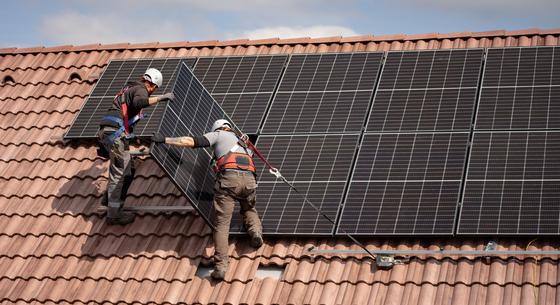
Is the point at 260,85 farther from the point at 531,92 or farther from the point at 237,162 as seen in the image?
the point at 531,92

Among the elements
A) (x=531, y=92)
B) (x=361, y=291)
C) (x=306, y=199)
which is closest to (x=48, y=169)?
(x=306, y=199)

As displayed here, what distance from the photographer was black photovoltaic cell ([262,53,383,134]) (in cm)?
1677

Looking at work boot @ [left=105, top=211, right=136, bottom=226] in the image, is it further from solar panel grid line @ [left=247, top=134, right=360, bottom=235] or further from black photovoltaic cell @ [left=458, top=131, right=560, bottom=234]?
black photovoltaic cell @ [left=458, top=131, right=560, bottom=234]

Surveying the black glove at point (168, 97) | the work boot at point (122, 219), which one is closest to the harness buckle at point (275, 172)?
the black glove at point (168, 97)

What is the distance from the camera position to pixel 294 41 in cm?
1959

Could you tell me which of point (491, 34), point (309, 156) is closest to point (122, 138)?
point (309, 156)

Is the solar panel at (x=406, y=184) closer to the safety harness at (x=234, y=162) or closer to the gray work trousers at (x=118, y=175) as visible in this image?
the safety harness at (x=234, y=162)

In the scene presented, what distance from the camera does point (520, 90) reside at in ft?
53.9

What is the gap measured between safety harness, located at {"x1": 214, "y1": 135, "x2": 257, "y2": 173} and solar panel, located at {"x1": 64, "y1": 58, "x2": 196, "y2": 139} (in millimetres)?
2718

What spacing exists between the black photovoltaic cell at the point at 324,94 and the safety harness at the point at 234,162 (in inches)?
60.5

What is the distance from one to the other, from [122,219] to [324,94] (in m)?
3.54

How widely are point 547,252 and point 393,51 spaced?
16.9ft

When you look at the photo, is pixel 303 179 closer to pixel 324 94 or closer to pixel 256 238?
pixel 256 238

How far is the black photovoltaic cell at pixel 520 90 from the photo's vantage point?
15.8 metres
